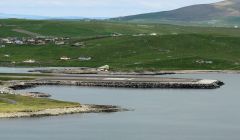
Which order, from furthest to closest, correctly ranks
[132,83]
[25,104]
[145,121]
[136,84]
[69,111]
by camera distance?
1. [132,83]
2. [136,84]
3. [25,104]
4. [69,111]
5. [145,121]

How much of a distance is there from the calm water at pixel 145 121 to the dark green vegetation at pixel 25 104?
222 inches

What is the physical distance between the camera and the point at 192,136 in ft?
326

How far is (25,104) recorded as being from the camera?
120312mm

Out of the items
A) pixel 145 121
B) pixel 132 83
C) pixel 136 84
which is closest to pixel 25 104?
pixel 145 121

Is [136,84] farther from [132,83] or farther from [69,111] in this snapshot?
[69,111]

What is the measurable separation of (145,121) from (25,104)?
71.7 ft

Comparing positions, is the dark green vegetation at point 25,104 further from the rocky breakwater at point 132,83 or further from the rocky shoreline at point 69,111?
the rocky breakwater at point 132,83

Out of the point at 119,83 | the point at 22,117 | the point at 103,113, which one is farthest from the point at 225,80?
the point at 22,117

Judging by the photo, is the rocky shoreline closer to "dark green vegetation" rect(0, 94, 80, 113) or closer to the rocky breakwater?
"dark green vegetation" rect(0, 94, 80, 113)

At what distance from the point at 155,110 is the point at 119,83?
4141 cm

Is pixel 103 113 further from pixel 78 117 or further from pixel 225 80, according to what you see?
pixel 225 80

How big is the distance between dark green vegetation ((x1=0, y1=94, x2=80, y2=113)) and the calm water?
5632 millimetres

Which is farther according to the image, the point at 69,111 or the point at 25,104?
the point at 25,104

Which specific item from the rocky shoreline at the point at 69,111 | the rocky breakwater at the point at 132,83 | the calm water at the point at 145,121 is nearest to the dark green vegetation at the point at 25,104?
the rocky shoreline at the point at 69,111
